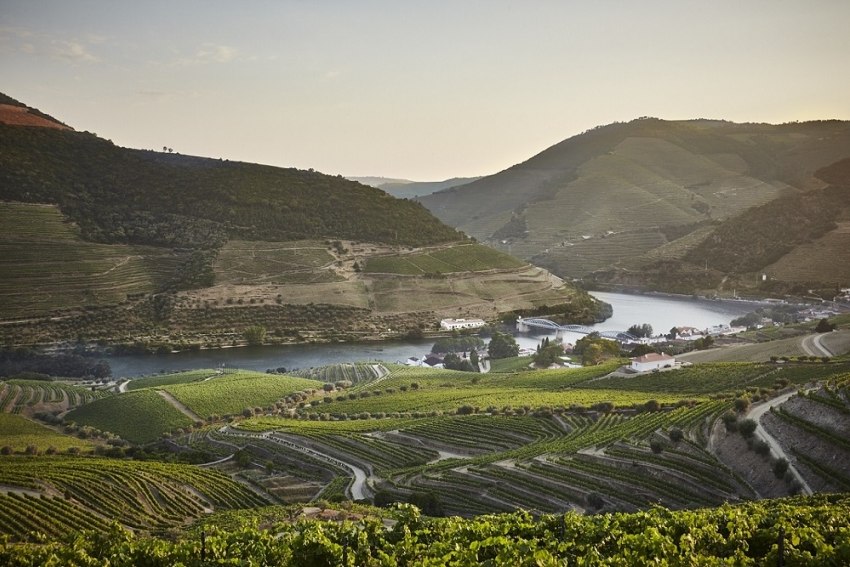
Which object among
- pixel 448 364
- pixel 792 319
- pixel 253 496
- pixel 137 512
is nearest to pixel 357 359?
pixel 448 364

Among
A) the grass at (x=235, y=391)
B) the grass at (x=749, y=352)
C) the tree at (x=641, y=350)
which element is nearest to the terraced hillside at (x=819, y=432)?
the grass at (x=749, y=352)

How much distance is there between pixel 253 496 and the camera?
39.5 meters

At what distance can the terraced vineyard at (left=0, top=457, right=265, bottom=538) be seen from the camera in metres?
31.6

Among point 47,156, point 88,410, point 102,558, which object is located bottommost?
point 88,410

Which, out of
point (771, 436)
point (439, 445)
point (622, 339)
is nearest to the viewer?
point (771, 436)

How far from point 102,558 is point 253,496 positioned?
2087cm

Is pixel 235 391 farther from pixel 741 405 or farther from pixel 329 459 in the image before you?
pixel 741 405

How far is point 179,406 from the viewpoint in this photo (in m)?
60.4

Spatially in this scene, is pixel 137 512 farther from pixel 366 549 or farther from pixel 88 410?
pixel 88 410

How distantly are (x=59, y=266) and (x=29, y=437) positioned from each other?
55.3m

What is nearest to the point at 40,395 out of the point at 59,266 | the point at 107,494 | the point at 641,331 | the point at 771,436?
the point at 107,494

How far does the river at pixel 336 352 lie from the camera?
275 ft

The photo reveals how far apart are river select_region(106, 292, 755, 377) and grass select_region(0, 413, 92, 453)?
72.7 ft

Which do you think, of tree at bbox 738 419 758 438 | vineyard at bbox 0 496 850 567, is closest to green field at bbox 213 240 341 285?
tree at bbox 738 419 758 438
